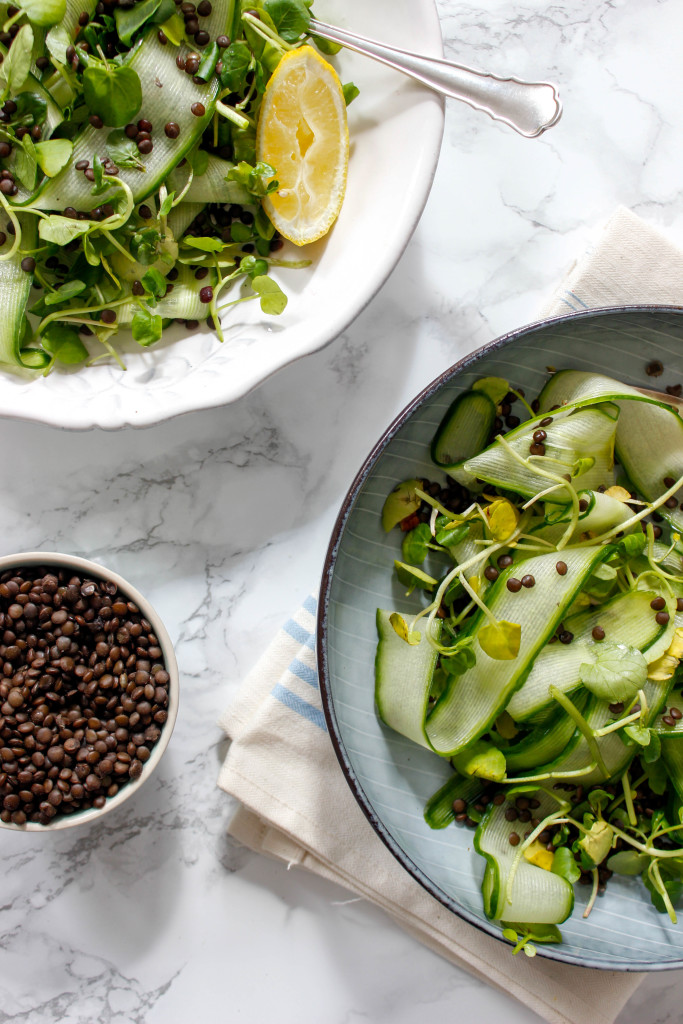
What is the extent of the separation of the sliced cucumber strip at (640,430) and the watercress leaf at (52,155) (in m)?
0.74

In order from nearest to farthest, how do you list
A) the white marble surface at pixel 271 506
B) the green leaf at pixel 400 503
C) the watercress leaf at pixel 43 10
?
1. the watercress leaf at pixel 43 10
2. the green leaf at pixel 400 503
3. the white marble surface at pixel 271 506

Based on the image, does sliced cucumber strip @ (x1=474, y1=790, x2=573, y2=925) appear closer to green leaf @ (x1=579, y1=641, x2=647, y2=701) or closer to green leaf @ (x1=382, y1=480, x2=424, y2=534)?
green leaf @ (x1=579, y1=641, x2=647, y2=701)

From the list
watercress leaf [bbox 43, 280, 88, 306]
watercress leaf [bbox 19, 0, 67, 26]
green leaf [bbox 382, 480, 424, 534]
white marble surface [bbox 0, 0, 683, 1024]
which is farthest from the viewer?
white marble surface [bbox 0, 0, 683, 1024]

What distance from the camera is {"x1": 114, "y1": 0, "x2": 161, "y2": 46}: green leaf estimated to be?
960 millimetres

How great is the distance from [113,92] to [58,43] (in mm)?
93

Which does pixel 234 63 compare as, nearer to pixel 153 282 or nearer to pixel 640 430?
pixel 153 282

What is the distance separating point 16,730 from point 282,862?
504mm

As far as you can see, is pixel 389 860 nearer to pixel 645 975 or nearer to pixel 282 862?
pixel 282 862

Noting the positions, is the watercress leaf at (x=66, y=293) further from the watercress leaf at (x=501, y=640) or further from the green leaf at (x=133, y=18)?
the watercress leaf at (x=501, y=640)

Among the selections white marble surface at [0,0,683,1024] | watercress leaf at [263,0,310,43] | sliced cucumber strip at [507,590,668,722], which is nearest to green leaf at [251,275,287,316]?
white marble surface at [0,0,683,1024]

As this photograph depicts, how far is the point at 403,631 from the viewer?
41.7 inches

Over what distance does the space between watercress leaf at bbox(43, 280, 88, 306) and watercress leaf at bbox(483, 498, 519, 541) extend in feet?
2.09

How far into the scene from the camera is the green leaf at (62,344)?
1.04m

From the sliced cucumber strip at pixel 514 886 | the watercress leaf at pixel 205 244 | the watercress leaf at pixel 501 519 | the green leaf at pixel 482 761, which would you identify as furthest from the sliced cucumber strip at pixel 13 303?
the sliced cucumber strip at pixel 514 886
